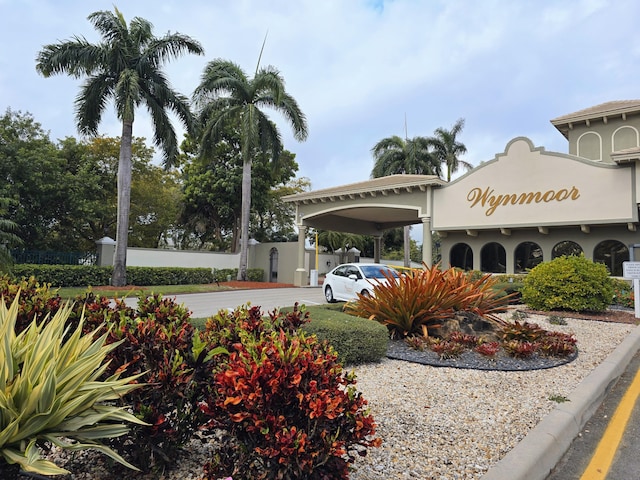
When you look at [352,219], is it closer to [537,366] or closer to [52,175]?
[52,175]

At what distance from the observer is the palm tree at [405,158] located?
31875 mm

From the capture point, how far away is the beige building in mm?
15883

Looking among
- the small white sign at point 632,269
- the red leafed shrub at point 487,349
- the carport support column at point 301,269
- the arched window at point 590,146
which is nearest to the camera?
the red leafed shrub at point 487,349

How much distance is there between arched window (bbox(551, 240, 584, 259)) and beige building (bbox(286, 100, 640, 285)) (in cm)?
4

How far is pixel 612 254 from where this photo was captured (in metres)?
16.6

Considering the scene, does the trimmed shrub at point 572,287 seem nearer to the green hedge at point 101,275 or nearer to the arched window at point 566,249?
the arched window at point 566,249

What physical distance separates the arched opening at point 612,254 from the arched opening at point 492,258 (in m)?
3.72

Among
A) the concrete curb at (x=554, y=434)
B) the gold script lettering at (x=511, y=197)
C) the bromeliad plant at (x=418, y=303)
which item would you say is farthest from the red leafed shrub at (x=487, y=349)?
the gold script lettering at (x=511, y=197)

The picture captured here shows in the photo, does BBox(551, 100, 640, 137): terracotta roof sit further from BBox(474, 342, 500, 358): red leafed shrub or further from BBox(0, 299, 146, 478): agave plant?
BBox(0, 299, 146, 478): agave plant

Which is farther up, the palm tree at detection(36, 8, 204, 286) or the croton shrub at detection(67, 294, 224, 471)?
the palm tree at detection(36, 8, 204, 286)

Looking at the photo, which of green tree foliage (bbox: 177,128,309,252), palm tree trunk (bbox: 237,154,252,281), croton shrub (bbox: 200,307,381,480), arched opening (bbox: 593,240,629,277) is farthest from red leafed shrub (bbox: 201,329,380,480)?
green tree foliage (bbox: 177,128,309,252)

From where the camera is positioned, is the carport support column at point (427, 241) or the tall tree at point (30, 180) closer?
the tall tree at point (30, 180)

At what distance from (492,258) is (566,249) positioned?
10.4 ft

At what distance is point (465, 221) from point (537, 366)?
14032mm
